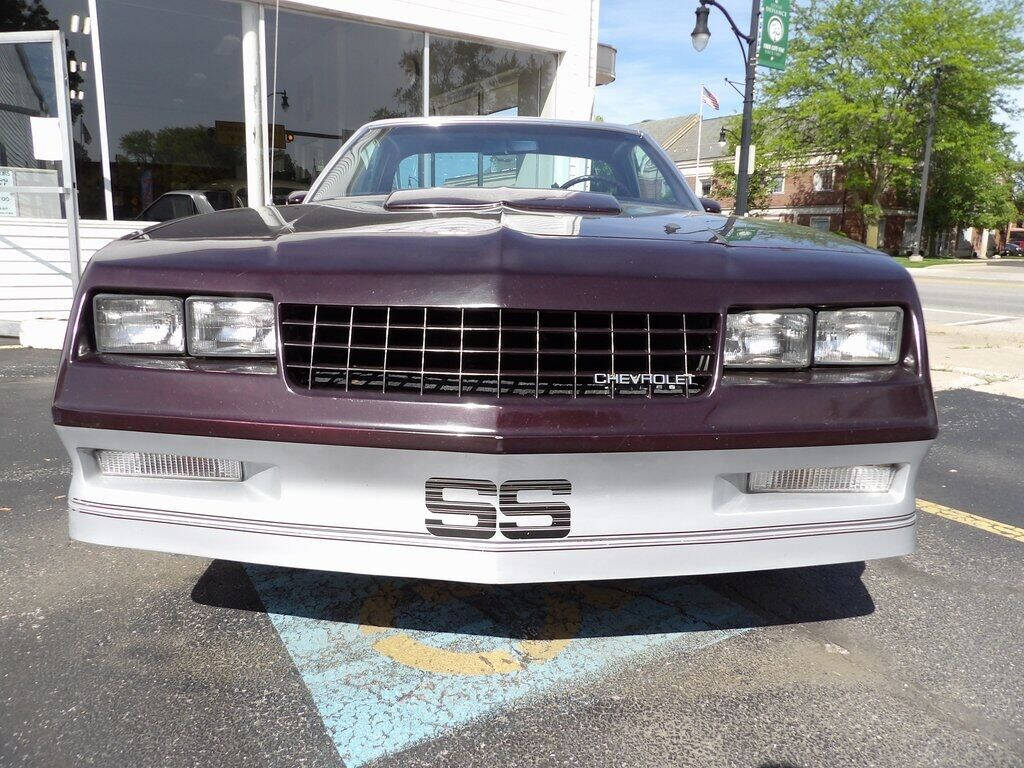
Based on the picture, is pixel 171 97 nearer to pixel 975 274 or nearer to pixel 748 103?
pixel 748 103

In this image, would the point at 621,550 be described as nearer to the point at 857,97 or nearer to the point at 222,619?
the point at 222,619

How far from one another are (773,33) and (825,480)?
1327 cm

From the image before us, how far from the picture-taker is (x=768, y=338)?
1729mm

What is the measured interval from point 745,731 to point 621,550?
19.0 inches

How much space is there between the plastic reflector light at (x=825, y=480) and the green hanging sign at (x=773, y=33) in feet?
42.4

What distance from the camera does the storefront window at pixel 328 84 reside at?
9.32 meters

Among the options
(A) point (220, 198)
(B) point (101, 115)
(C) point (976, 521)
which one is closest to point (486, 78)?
(A) point (220, 198)

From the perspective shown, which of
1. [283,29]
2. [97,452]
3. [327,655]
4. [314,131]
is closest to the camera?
[97,452]

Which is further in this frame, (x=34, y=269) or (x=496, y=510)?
(x=34, y=269)

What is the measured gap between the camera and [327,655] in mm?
1918

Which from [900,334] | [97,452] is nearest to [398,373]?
[97,452]

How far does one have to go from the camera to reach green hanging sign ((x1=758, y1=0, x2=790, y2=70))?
12.6 m

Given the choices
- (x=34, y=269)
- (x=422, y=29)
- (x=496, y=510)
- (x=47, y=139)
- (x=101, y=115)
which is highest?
(x=422, y=29)

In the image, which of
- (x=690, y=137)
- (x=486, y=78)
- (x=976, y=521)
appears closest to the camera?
(x=976, y=521)
